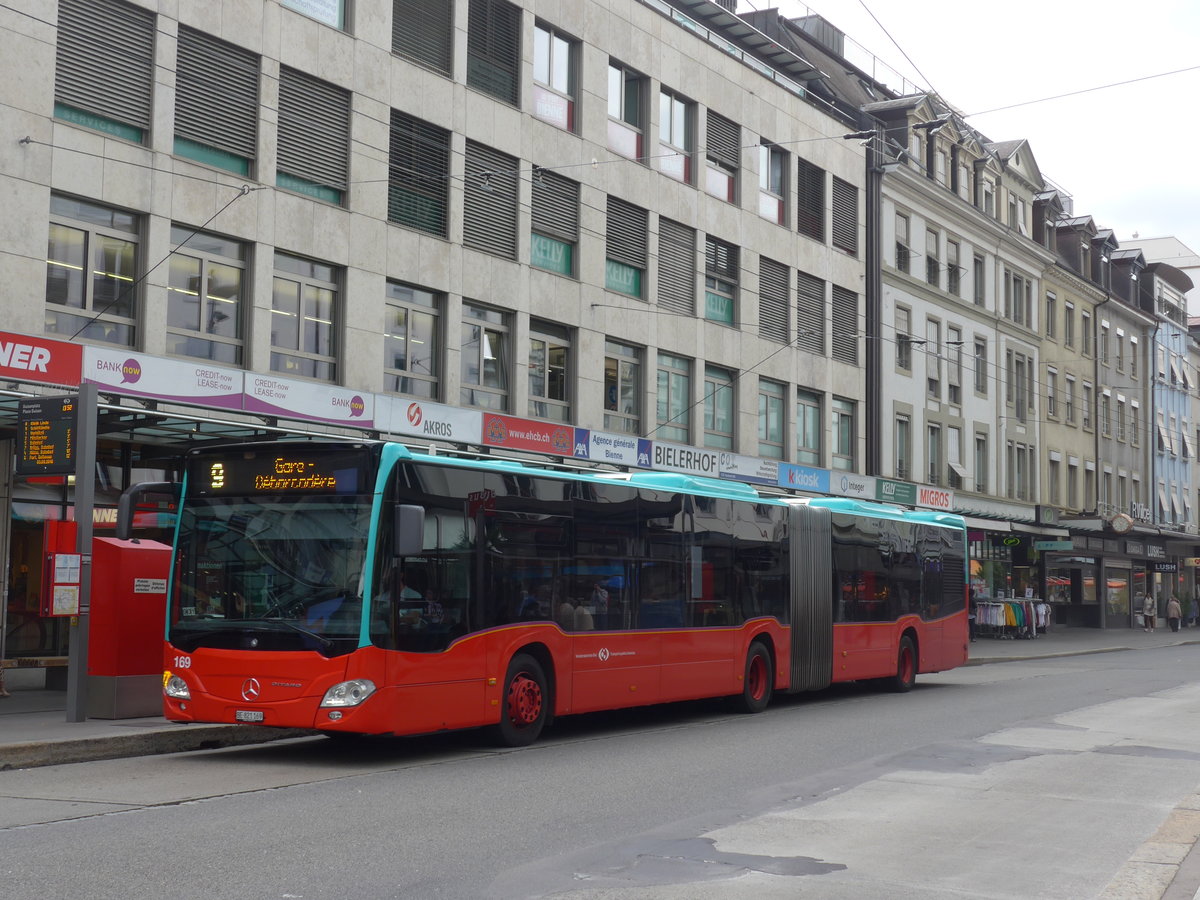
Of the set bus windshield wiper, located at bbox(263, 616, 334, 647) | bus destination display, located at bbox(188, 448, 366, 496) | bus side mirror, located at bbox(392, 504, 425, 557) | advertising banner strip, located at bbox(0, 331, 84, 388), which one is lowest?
bus windshield wiper, located at bbox(263, 616, 334, 647)

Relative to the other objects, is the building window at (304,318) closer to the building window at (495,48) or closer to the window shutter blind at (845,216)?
the building window at (495,48)

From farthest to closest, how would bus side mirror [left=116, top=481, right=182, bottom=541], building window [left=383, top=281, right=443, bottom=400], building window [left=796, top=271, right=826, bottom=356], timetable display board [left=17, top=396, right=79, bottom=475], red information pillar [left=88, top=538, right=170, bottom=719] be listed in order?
1. building window [left=796, top=271, right=826, bottom=356]
2. building window [left=383, top=281, right=443, bottom=400]
3. red information pillar [left=88, top=538, right=170, bottom=719]
4. timetable display board [left=17, top=396, right=79, bottom=475]
5. bus side mirror [left=116, top=481, right=182, bottom=541]

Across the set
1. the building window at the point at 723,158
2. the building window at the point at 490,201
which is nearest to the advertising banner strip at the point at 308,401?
the building window at the point at 490,201

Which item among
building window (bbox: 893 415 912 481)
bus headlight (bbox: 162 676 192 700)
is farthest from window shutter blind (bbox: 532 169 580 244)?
building window (bbox: 893 415 912 481)

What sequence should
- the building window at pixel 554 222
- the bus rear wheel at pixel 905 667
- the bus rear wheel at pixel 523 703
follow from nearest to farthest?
the bus rear wheel at pixel 523 703
the bus rear wheel at pixel 905 667
the building window at pixel 554 222

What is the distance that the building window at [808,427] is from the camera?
36312 mm

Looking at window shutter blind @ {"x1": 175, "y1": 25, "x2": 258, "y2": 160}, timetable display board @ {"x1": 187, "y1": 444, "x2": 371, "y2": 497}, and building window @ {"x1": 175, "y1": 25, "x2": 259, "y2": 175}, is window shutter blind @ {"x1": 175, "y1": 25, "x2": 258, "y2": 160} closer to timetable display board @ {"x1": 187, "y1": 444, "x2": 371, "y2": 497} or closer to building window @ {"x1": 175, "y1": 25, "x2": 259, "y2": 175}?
building window @ {"x1": 175, "y1": 25, "x2": 259, "y2": 175}

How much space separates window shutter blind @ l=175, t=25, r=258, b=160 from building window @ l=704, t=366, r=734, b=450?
1362 centimetres

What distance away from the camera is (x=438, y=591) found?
1317 cm

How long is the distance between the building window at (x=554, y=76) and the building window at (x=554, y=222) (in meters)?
1.17

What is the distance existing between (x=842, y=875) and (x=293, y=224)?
1616cm

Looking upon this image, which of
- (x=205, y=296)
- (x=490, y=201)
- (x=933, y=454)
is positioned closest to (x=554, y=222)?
(x=490, y=201)

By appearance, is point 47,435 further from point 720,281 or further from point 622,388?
point 720,281

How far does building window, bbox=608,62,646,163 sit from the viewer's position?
29.3 meters
